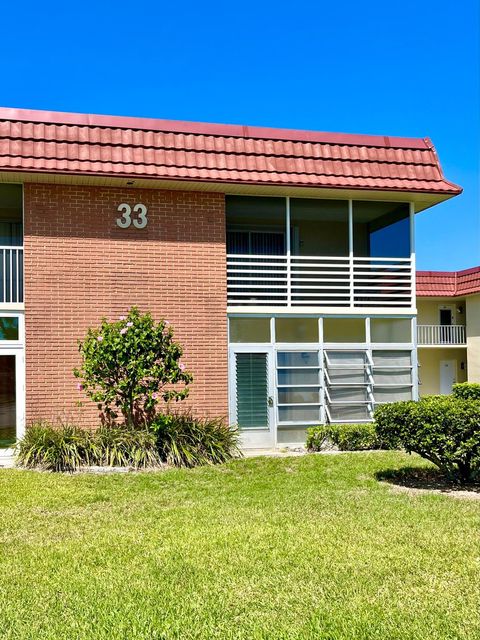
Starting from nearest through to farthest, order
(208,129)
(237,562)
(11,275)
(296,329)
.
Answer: (237,562) → (11,275) → (208,129) → (296,329)

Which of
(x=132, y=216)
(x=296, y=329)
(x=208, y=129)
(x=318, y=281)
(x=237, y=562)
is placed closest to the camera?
(x=237, y=562)

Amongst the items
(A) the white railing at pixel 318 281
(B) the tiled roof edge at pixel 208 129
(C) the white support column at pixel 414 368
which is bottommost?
(C) the white support column at pixel 414 368

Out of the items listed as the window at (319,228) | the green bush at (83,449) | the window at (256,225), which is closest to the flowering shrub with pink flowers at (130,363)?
the green bush at (83,449)

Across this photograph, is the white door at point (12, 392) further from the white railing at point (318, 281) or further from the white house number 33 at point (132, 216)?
the white railing at point (318, 281)

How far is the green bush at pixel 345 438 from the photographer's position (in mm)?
12289

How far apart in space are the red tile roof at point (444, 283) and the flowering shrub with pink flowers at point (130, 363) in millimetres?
18210

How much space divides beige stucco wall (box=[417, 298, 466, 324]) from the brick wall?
17.7 m

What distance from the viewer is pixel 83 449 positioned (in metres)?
10.9

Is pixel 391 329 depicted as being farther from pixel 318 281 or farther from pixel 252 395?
pixel 252 395

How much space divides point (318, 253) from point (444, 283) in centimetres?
1555

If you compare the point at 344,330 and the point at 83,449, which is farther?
the point at 344,330

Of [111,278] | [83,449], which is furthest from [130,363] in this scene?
[111,278]

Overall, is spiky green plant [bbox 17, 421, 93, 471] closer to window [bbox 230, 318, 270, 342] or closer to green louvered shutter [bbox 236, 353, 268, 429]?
green louvered shutter [bbox 236, 353, 268, 429]

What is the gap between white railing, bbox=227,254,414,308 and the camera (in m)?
13.6
